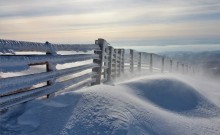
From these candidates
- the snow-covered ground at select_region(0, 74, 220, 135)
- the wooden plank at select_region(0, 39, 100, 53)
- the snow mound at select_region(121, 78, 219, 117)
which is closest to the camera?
the wooden plank at select_region(0, 39, 100, 53)

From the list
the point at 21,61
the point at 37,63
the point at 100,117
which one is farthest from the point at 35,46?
the point at 100,117

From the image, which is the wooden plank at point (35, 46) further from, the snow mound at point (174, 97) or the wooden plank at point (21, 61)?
the snow mound at point (174, 97)

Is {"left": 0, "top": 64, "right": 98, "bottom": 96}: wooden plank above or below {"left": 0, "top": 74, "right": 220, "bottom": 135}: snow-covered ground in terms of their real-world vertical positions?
above

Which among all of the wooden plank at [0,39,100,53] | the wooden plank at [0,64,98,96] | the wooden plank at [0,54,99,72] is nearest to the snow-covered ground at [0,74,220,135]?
the wooden plank at [0,64,98,96]

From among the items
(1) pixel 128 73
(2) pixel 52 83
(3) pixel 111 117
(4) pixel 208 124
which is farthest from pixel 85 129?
(1) pixel 128 73

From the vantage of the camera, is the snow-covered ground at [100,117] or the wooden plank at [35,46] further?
the snow-covered ground at [100,117]

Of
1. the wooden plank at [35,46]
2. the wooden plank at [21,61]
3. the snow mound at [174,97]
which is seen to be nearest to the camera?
the wooden plank at [21,61]

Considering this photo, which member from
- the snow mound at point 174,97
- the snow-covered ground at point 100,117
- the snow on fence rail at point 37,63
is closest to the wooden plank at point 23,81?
the snow on fence rail at point 37,63

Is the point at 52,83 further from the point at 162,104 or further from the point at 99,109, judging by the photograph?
the point at 162,104

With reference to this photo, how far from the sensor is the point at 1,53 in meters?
5.63

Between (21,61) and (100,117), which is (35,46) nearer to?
(21,61)

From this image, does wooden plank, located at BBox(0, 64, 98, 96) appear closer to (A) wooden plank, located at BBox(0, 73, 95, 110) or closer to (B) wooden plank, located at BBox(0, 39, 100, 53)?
(A) wooden plank, located at BBox(0, 73, 95, 110)

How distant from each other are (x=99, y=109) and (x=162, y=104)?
2787 mm

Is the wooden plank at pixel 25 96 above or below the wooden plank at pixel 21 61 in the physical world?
below
